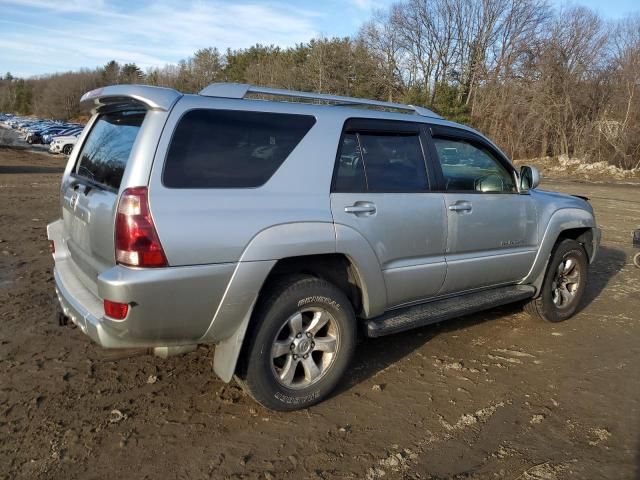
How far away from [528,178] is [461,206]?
3.30 ft

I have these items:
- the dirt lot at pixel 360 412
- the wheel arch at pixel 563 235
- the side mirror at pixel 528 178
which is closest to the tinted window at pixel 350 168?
the dirt lot at pixel 360 412

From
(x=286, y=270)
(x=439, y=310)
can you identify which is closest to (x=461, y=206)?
(x=439, y=310)

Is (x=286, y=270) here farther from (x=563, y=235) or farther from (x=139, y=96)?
(x=563, y=235)

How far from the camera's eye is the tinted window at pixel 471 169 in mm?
4238

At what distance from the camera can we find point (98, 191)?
3146 millimetres

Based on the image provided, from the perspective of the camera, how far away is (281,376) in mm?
3322

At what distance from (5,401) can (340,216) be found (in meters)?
2.40

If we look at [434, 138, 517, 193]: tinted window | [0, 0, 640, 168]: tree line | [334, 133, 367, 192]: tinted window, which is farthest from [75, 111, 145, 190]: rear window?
[0, 0, 640, 168]: tree line

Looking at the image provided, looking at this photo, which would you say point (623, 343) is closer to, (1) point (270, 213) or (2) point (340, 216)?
(2) point (340, 216)

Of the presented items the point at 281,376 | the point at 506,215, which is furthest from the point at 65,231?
the point at 506,215

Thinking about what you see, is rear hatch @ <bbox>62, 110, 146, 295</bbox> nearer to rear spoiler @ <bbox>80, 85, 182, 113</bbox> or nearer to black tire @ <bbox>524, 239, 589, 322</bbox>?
rear spoiler @ <bbox>80, 85, 182, 113</bbox>

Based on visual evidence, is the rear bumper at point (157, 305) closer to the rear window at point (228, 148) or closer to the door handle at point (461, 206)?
the rear window at point (228, 148)

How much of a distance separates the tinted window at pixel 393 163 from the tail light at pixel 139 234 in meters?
1.52

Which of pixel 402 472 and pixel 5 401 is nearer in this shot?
pixel 402 472
